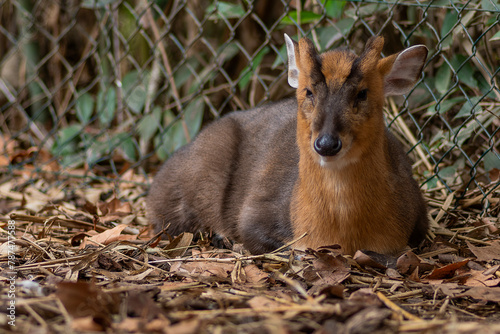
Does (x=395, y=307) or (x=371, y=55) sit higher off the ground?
(x=371, y=55)

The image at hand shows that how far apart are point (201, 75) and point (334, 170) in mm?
3321

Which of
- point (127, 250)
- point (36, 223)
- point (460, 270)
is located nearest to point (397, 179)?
point (460, 270)

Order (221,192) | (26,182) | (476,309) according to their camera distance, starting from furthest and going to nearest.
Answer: (26,182), (221,192), (476,309)

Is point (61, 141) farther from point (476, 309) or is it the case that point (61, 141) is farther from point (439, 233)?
point (476, 309)

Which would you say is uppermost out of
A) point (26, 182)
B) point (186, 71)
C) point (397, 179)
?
point (186, 71)

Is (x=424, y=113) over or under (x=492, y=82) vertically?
under

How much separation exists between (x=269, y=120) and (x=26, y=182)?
8.71 feet

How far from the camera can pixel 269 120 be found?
418cm

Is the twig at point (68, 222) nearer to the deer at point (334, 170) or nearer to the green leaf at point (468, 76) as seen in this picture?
the deer at point (334, 170)

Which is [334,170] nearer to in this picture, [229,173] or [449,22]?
[229,173]

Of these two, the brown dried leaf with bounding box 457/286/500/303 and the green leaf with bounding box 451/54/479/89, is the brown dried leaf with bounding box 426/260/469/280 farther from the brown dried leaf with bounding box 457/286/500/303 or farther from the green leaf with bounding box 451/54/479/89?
the green leaf with bounding box 451/54/479/89

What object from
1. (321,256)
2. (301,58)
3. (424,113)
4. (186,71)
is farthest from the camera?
(186,71)

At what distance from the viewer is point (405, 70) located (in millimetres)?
3363

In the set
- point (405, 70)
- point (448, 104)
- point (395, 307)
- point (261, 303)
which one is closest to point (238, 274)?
point (261, 303)
